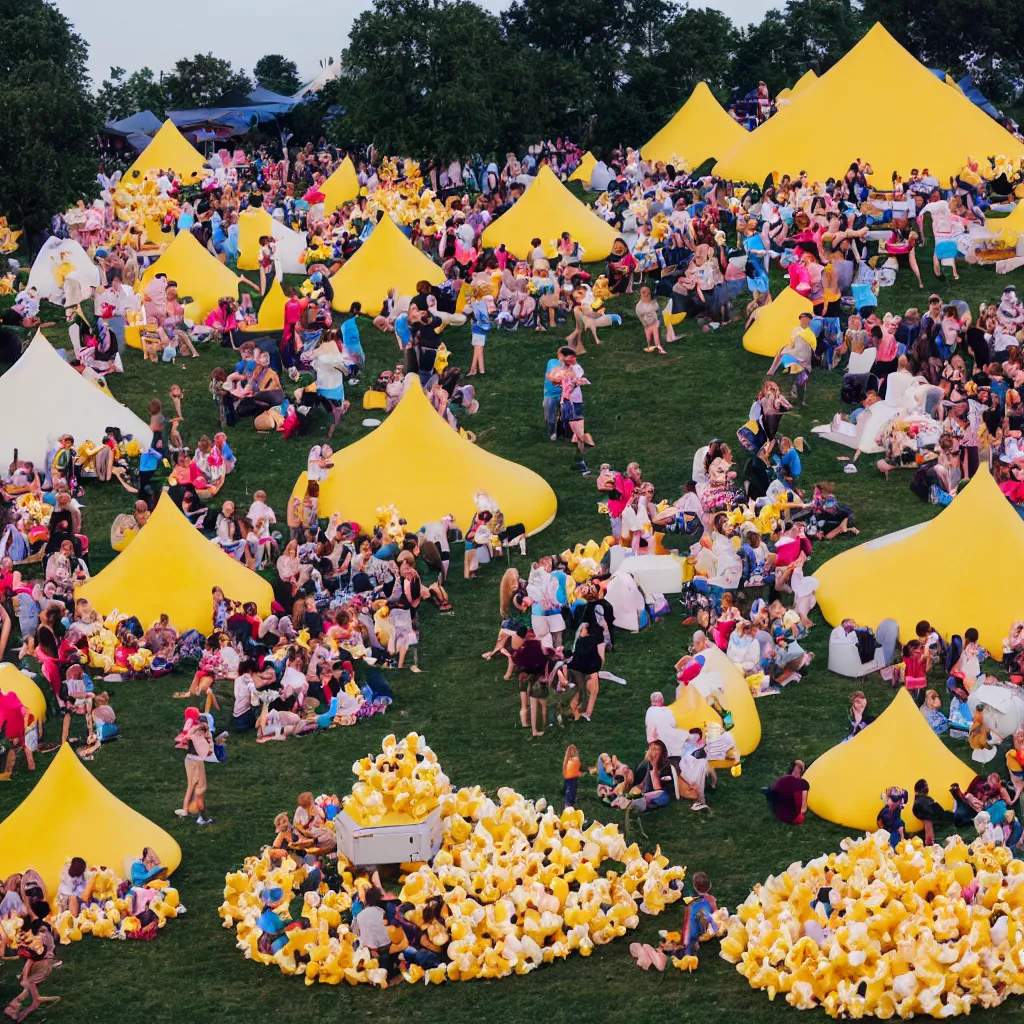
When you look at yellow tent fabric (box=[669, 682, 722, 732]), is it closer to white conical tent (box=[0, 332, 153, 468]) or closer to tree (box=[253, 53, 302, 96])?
white conical tent (box=[0, 332, 153, 468])

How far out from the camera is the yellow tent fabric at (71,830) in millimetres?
21312

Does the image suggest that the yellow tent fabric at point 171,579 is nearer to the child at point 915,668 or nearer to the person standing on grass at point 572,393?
the person standing on grass at point 572,393

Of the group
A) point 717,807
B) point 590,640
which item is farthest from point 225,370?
point 717,807

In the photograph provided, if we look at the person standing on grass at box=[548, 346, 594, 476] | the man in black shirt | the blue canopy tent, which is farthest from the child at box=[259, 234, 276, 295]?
the blue canopy tent

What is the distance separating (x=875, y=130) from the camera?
42562 mm

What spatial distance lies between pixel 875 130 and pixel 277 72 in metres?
43.9

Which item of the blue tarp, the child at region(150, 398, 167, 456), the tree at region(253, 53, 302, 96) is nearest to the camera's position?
the child at region(150, 398, 167, 456)

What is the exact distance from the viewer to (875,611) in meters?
25.7

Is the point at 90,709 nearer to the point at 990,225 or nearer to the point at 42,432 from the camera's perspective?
the point at 42,432

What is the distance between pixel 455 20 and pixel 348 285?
10.5m

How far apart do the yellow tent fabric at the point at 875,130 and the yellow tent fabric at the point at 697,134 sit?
234 inches

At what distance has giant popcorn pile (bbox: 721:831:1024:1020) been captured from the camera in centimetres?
1839

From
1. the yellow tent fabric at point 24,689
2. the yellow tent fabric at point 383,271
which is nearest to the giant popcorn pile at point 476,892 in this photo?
the yellow tent fabric at point 24,689

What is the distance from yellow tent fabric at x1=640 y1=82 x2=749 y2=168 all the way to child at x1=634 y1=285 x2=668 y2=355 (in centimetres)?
1464
